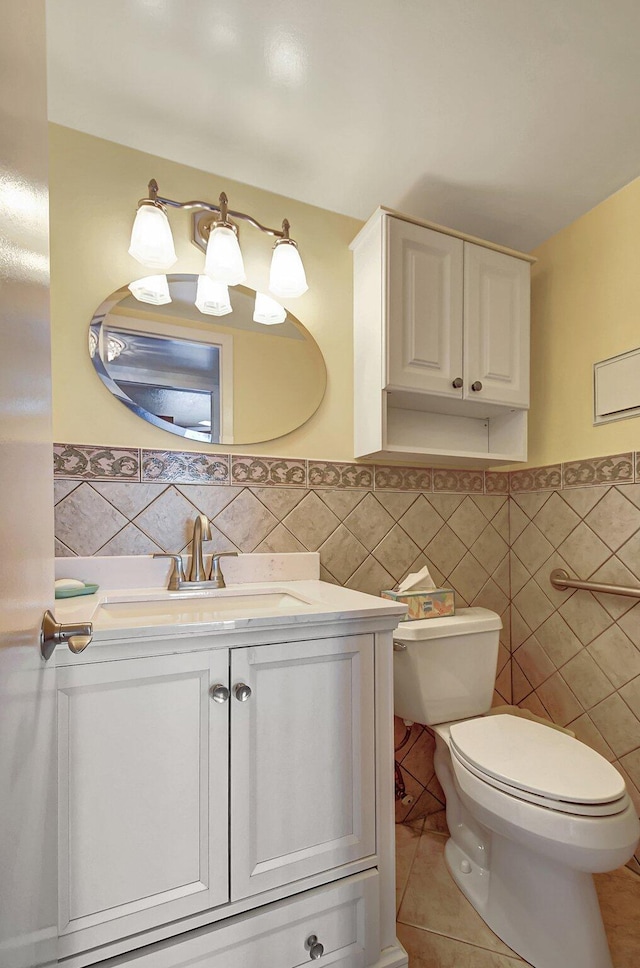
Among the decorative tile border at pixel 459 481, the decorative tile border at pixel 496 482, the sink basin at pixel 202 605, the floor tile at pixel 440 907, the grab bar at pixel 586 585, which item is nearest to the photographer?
the sink basin at pixel 202 605

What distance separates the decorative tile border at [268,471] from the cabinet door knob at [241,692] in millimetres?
723

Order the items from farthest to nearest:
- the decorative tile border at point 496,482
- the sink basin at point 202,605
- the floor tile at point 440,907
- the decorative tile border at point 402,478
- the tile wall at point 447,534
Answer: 1. the decorative tile border at point 496,482
2. the decorative tile border at point 402,478
3. the tile wall at point 447,534
4. the floor tile at point 440,907
5. the sink basin at point 202,605

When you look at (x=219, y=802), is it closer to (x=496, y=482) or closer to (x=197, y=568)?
(x=197, y=568)

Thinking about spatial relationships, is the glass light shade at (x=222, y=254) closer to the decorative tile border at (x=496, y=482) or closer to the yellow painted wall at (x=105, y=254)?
the yellow painted wall at (x=105, y=254)

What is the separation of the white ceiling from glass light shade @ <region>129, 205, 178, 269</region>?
0.28 meters

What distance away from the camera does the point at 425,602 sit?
1.55 m

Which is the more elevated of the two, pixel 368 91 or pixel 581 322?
pixel 368 91

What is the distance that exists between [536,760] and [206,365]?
1.49 metres

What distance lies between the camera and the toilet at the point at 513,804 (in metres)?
1.03

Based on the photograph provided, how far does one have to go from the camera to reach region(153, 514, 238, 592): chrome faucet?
4.34ft

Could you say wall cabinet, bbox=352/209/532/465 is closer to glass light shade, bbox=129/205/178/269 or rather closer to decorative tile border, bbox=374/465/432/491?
decorative tile border, bbox=374/465/432/491

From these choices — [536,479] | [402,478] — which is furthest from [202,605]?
[536,479]

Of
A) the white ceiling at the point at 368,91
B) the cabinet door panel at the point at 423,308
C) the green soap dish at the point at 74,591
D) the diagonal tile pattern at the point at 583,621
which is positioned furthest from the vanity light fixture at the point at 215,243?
the diagonal tile pattern at the point at 583,621

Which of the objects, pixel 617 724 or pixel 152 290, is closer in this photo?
pixel 152 290
